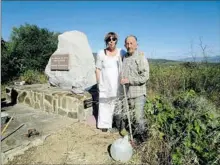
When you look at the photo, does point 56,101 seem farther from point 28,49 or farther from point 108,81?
point 28,49

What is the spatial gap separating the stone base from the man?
1.81 metres

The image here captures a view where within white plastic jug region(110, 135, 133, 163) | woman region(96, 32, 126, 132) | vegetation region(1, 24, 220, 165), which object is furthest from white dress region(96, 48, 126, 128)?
white plastic jug region(110, 135, 133, 163)

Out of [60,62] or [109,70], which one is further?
[60,62]

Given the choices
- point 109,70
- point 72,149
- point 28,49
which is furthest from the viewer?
point 28,49

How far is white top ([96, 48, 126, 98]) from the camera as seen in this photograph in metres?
4.21

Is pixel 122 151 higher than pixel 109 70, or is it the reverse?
pixel 109 70

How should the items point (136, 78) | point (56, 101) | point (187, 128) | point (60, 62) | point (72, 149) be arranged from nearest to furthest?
point (187, 128) → point (136, 78) → point (72, 149) → point (56, 101) → point (60, 62)

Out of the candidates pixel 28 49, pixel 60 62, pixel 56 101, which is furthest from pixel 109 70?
pixel 28 49

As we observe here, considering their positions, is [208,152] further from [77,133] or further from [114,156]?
[77,133]

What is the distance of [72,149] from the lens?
3.86 m

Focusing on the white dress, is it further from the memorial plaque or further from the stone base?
the memorial plaque

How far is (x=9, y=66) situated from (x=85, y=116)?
714 cm

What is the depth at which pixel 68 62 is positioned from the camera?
6.67 metres

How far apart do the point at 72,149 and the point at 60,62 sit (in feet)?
12.0
